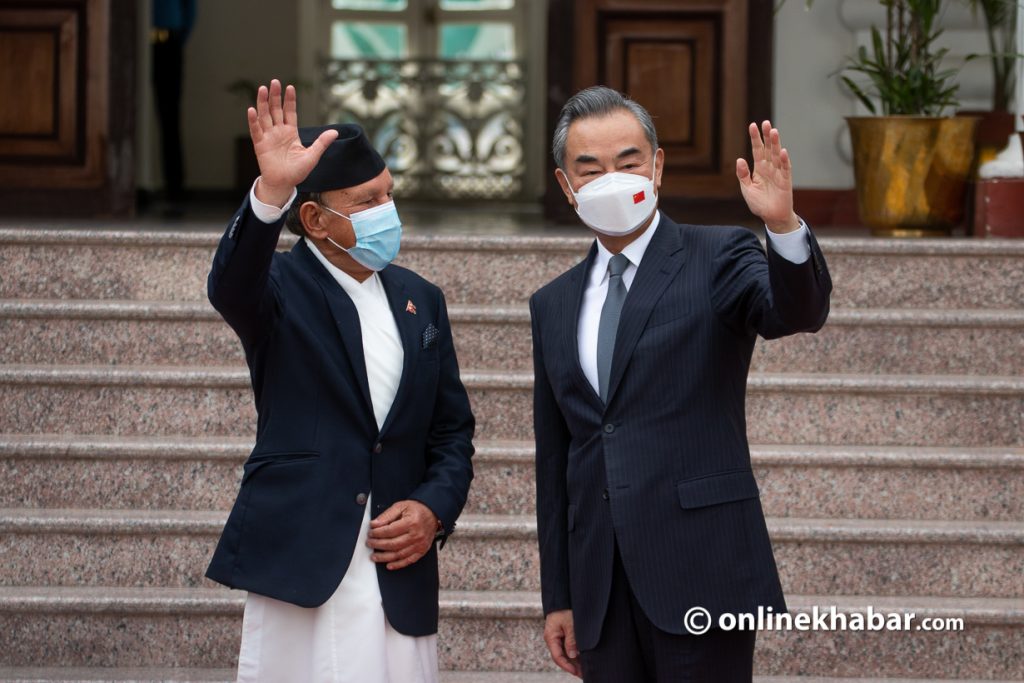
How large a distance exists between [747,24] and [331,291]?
4.57 m

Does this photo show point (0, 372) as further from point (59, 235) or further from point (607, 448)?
point (607, 448)

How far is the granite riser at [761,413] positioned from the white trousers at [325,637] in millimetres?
1942

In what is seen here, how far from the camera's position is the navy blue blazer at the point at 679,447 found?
2.38 metres

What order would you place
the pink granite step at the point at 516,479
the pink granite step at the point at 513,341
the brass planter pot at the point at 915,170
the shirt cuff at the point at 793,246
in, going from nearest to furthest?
the shirt cuff at the point at 793,246 → the pink granite step at the point at 516,479 → the pink granite step at the point at 513,341 → the brass planter pot at the point at 915,170

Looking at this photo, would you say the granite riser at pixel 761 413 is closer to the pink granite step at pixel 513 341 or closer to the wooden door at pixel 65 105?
the pink granite step at pixel 513 341

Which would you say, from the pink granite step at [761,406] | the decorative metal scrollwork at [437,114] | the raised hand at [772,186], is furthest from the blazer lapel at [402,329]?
the decorative metal scrollwork at [437,114]

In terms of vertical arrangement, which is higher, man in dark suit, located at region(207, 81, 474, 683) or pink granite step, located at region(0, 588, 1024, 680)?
man in dark suit, located at region(207, 81, 474, 683)

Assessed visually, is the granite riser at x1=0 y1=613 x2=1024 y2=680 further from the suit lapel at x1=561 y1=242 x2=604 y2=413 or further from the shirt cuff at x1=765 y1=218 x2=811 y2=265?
the shirt cuff at x1=765 y1=218 x2=811 y2=265

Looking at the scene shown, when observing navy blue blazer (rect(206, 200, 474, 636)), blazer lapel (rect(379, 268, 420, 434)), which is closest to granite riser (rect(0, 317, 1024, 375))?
blazer lapel (rect(379, 268, 420, 434))

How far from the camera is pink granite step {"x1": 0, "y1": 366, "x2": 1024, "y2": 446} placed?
448 centimetres

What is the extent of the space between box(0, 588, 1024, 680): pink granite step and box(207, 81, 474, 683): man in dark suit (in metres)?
1.27

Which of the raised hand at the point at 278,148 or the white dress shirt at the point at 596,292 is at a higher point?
the raised hand at the point at 278,148

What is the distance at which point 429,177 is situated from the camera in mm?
11523

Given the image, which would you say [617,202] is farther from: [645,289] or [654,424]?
[654,424]
